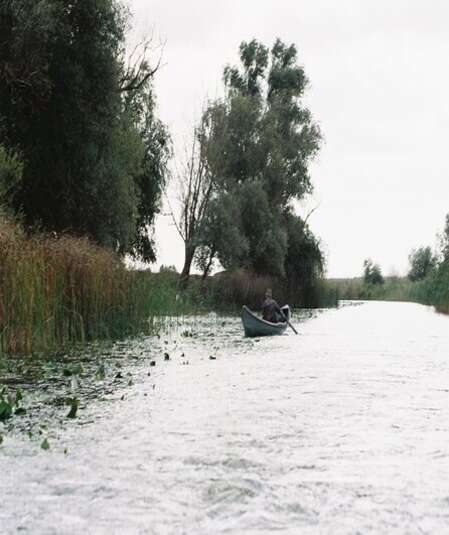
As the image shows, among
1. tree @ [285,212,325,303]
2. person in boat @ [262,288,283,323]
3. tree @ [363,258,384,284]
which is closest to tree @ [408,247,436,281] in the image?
tree @ [363,258,384,284]

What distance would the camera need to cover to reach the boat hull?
20.1 m

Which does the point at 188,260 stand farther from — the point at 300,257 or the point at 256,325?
the point at 256,325

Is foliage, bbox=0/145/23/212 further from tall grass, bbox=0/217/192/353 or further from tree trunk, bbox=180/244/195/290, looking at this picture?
tree trunk, bbox=180/244/195/290

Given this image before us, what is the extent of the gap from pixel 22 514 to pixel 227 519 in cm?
134

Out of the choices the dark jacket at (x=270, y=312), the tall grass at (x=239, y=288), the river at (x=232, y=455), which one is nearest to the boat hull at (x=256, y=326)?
the dark jacket at (x=270, y=312)

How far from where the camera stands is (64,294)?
1427 cm

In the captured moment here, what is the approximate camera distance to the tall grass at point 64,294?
1209 cm

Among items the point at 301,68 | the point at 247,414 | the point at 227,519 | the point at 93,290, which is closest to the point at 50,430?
the point at 247,414

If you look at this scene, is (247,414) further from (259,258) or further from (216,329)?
(259,258)

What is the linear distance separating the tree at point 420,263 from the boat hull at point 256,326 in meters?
64.7

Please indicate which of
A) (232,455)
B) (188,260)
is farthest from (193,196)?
(232,455)

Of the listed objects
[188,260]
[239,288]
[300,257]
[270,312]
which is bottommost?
[270,312]

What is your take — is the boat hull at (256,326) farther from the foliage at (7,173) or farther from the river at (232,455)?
the river at (232,455)

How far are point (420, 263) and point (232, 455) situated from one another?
81100 millimetres
